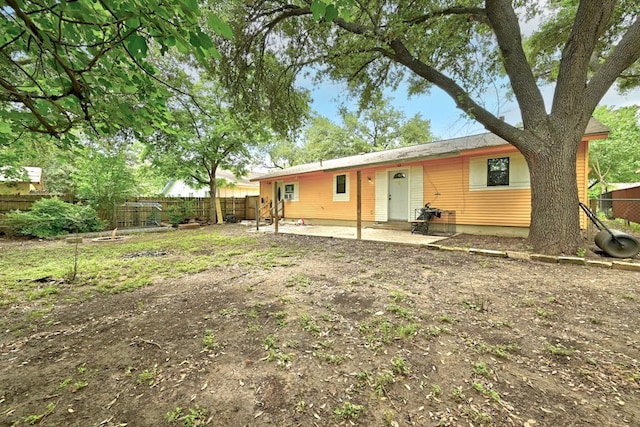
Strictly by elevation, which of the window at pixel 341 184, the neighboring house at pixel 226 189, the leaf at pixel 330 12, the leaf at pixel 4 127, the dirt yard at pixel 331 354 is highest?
the neighboring house at pixel 226 189

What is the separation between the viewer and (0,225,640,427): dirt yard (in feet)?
5.04

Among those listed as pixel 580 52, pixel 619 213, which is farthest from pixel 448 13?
pixel 619 213

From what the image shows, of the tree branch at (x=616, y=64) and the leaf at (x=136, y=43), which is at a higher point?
the tree branch at (x=616, y=64)

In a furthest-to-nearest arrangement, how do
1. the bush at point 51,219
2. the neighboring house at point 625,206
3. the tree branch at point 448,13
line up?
the neighboring house at point 625,206 → the bush at point 51,219 → the tree branch at point 448,13

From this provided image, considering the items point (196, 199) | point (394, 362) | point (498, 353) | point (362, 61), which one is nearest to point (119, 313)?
point (394, 362)

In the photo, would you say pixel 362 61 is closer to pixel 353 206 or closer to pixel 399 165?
pixel 399 165

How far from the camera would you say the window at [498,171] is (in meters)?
7.39

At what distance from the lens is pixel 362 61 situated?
679cm

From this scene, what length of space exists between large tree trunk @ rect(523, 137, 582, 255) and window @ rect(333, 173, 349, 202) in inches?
261

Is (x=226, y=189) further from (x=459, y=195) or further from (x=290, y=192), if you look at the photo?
(x=459, y=195)

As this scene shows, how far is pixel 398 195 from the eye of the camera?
9.56 meters

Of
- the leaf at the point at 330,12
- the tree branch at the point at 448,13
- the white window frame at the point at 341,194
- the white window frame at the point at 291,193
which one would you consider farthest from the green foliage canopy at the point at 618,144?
the leaf at the point at 330,12

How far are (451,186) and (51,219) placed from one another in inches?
534

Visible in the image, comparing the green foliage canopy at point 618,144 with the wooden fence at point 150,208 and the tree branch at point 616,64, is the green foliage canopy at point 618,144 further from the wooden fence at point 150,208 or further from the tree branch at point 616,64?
the wooden fence at point 150,208
